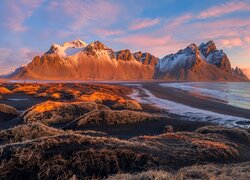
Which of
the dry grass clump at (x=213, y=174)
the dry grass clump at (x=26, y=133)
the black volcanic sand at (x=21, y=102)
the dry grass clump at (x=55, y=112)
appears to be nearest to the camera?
the dry grass clump at (x=213, y=174)

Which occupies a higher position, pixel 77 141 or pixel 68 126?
pixel 77 141

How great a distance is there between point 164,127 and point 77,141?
301 inches

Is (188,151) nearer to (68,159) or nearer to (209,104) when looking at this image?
(68,159)

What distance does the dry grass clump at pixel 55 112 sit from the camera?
15.7 metres

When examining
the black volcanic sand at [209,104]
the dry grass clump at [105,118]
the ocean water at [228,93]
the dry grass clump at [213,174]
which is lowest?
the ocean water at [228,93]

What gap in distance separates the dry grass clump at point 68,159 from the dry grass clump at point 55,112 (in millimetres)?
8469

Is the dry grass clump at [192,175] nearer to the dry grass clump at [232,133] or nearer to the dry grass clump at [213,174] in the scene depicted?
the dry grass clump at [213,174]

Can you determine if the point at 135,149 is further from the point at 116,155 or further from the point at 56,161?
the point at 56,161

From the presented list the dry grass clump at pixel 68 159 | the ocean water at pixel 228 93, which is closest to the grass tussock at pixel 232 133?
the dry grass clump at pixel 68 159

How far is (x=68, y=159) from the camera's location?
659 centimetres

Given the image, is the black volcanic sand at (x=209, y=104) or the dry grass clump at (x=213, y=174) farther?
the black volcanic sand at (x=209, y=104)

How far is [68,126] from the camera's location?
14.0 metres

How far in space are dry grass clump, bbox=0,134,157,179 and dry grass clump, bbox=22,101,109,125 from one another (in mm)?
8469

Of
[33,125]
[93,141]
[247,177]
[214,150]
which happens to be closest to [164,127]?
[214,150]
